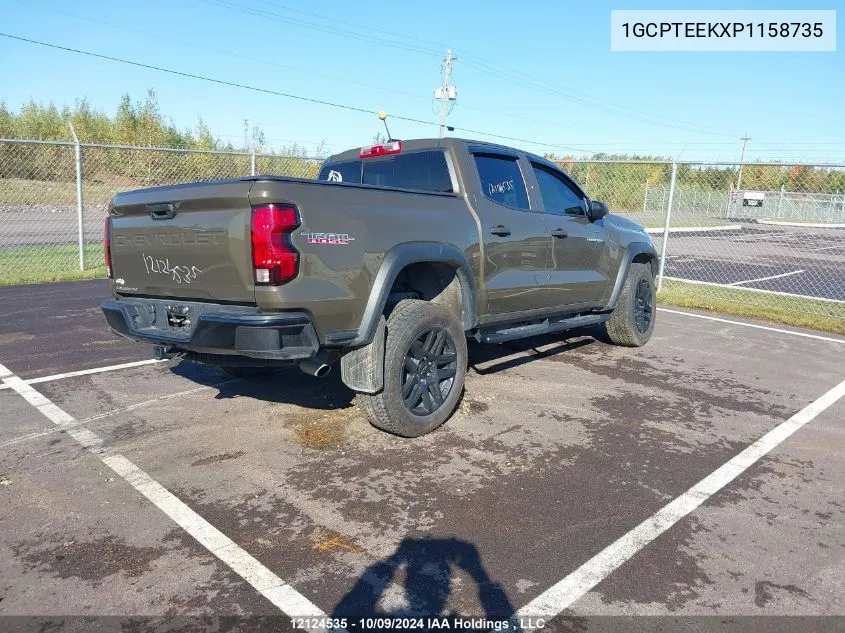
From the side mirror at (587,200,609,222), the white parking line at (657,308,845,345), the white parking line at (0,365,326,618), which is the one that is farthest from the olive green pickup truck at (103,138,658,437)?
the white parking line at (657,308,845,345)

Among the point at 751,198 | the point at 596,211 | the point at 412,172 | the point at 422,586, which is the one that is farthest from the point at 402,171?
the point at 751,198

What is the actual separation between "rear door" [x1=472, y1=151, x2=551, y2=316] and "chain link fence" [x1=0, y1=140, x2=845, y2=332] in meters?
5.35

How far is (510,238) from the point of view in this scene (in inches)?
192

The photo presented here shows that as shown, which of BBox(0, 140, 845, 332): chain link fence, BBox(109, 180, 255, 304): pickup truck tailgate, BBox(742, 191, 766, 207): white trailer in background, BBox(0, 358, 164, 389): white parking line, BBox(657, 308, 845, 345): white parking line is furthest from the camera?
BBox(742, 191, 766, 207): white trailer in background

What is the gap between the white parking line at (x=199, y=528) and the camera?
98.1 inches

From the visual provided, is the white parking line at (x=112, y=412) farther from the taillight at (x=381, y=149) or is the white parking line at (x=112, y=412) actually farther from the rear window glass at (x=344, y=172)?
the taillight at (x=381, y=149)

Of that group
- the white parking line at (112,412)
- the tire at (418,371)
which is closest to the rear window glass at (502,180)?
the tire at (418,371)

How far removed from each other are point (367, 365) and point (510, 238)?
5.49ft

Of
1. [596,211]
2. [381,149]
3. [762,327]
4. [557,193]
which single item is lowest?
[762,327]

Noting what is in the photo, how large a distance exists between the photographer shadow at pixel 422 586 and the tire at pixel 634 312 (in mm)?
4342

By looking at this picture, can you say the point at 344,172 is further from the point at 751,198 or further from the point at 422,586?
the point at 751,198

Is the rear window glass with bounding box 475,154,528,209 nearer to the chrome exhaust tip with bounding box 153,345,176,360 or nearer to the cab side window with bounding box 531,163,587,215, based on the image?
the cab side window with bounding box 531,163,587,215

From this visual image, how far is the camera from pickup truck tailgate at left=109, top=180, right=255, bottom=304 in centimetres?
338

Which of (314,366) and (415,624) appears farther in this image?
(314,366)
